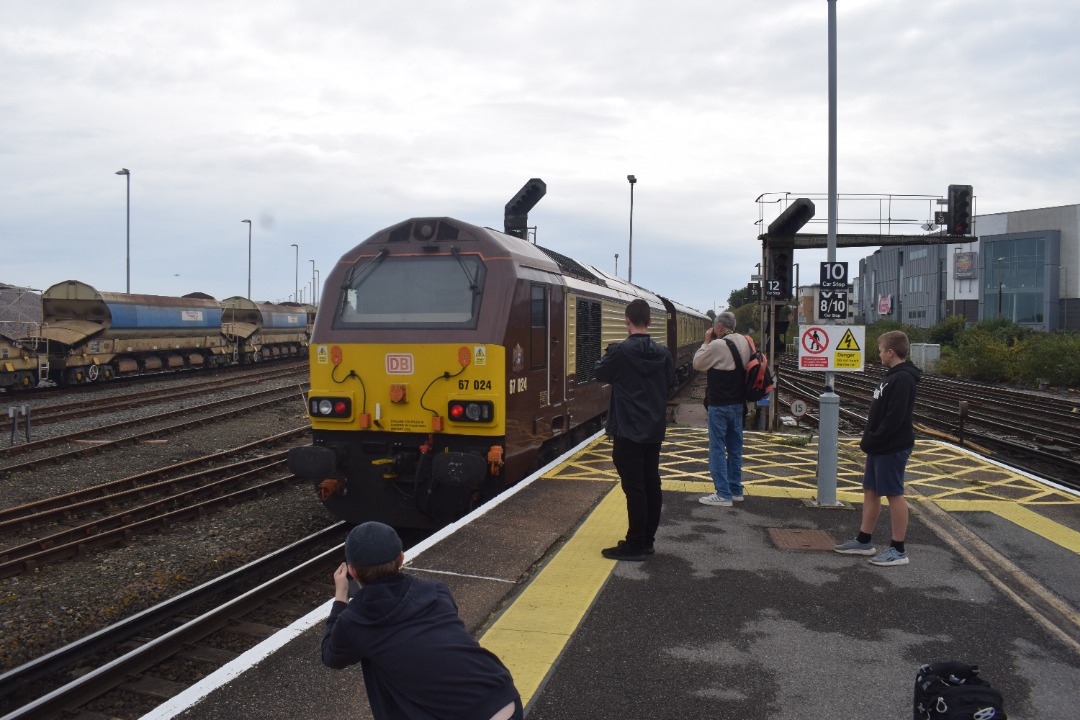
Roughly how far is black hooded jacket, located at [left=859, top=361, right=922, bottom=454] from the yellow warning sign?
7.32 ft

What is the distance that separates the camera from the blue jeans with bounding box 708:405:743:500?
7.36 meters

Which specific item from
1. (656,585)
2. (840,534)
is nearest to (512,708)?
(656,585)

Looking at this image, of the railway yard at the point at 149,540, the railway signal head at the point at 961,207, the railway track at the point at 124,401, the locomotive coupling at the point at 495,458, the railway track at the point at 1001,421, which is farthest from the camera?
the railway track at the point at 124,401

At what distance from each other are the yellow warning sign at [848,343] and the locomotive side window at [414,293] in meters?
3.64

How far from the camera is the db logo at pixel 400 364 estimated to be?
7.26m

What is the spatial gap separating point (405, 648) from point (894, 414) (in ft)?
14.1

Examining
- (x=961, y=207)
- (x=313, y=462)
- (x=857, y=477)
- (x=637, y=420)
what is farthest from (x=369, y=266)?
(x=961, y=207)

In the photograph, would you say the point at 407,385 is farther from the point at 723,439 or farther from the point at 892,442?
the point at 892,442

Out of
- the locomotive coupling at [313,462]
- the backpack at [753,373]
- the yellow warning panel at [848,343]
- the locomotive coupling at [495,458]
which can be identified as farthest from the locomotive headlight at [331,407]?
the yellow warning panel at [848,343]

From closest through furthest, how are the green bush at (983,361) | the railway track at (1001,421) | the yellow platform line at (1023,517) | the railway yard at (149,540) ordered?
the railway yard at (149,540), the yellow platform line at (1023,517), the railway track at (1001,421), the green bush at (983,361)

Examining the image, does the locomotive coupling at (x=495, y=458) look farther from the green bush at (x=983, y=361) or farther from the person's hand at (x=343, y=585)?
the green bush at (x=983, y=361)

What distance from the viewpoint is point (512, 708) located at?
262 centimetres

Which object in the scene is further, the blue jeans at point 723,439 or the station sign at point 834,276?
the station sign at point 834,276

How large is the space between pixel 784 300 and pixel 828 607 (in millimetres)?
9733
